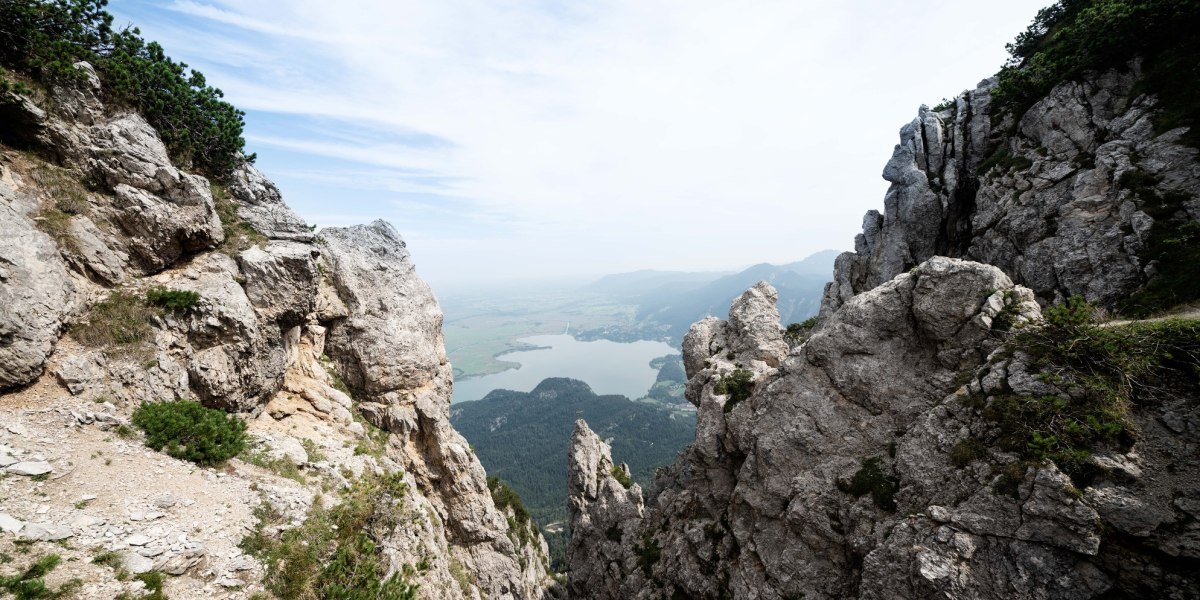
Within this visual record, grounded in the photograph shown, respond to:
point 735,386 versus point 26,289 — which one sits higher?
point 26,289

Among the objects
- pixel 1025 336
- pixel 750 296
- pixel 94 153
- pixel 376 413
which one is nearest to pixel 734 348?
pixel 750 296

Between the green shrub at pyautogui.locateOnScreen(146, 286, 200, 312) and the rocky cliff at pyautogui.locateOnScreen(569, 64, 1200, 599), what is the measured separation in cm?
2544

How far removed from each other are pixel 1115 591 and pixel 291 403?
95.2 ft

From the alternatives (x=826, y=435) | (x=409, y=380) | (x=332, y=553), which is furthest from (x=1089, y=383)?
(x=409, y=380)

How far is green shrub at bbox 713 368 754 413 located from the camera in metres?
24.9

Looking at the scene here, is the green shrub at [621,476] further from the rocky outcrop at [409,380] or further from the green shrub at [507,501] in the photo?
the rocky outcrop at [409,380]

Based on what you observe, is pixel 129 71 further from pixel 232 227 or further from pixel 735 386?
pixel 735 386

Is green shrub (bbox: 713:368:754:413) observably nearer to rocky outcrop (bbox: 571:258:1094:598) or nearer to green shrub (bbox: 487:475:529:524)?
rocky outcrop (bbox: 571:258:1094:598)

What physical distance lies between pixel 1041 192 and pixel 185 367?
44.5m

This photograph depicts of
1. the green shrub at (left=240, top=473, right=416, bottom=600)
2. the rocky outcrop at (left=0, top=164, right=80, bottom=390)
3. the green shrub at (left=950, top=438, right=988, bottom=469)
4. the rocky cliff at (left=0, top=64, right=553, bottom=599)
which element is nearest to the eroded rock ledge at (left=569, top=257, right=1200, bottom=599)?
the green shrub at (left=950, top=438, right=988, bottom=469)

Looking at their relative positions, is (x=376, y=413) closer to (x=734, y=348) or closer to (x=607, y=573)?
(x=607, y=573)

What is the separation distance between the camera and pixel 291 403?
19.5 metres

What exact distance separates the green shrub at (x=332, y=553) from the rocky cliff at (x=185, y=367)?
0.31 metres

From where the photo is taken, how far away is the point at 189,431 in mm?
13719
